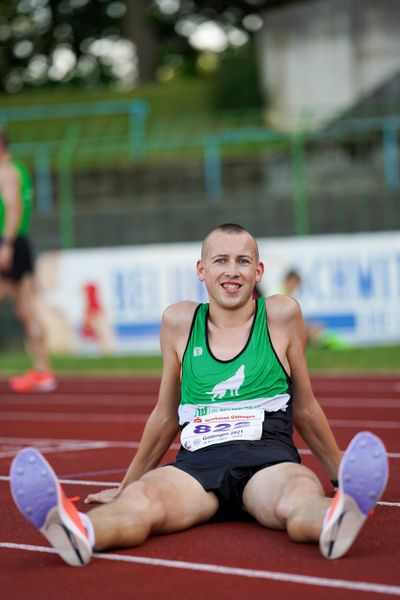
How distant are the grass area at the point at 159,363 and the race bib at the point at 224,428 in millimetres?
8059

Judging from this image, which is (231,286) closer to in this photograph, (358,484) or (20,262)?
(358,484)

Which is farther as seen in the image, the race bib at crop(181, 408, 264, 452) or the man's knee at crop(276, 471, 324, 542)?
the race bib at crop(181, 408, 264, 452)

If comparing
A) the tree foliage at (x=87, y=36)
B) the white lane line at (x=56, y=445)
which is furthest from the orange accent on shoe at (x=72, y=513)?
the tree foliage at (x=87, y=36)

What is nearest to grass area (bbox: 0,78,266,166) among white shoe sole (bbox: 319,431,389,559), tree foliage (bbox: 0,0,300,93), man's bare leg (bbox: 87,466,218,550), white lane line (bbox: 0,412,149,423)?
tree foliage (bbox: 0,0,300,93)

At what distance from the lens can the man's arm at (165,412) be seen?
5.24m

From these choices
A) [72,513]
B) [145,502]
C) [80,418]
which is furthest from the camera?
[80,418]

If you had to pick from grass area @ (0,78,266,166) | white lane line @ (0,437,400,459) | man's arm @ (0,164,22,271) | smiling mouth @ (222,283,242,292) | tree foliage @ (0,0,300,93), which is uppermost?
tree foliage @ (0,0,300,93)

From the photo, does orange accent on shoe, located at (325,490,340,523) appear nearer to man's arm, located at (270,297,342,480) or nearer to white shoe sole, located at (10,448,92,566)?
white shoe sole, located at (10,448,92,566)

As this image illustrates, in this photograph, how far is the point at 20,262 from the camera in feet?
39.2

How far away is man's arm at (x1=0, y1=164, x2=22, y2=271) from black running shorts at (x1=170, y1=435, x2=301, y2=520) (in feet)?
23.0

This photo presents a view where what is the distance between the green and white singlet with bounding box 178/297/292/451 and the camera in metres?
5.05

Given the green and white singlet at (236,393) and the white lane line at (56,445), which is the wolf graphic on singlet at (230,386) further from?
the white lane line at (56,445)

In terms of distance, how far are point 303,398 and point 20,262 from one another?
23.4 ft

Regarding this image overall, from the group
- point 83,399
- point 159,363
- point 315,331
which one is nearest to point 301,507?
point 83,399
